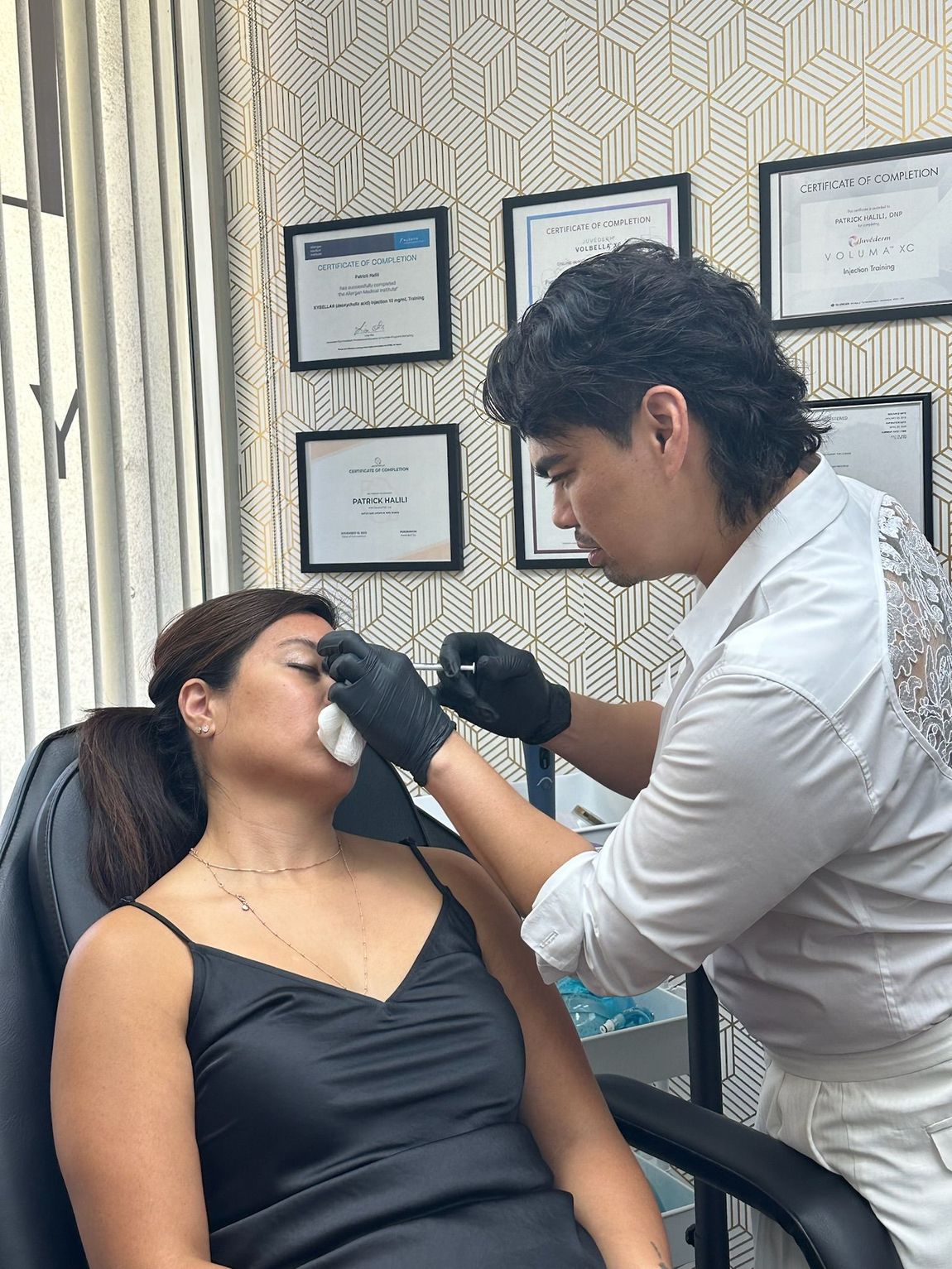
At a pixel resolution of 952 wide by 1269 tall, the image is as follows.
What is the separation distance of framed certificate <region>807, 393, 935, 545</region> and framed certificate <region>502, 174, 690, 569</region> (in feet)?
1.38

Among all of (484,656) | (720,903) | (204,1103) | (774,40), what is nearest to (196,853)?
(204,1103)

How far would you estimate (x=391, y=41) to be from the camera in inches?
91.7

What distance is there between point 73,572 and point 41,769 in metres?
0.74

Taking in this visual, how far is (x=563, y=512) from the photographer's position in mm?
1483

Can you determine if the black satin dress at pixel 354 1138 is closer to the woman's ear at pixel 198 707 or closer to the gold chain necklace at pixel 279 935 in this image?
the gold chain necklace at pixel 279 935

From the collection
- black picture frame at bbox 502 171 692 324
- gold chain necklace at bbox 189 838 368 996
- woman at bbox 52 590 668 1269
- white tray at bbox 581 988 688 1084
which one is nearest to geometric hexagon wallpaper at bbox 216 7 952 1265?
black picture frame at bbox 502 171 692 324

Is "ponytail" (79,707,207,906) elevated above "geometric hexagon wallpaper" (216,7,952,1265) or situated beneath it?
situated beneath

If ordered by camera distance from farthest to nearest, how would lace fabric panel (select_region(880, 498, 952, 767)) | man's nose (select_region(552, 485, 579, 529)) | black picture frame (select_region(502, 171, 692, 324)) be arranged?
1. black picture frame (select_region(502, 171, 692, 324))
2. man's nose (select_region(552, 485, 579, 529))
3. lace fabric panel (select_region(880, 498, 952, 767))

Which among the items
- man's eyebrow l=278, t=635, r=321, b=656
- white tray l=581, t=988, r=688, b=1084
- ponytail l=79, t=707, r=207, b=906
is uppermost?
man's eyebrow l=278, t=635, r=321, b=656

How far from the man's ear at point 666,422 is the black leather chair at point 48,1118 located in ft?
2.42

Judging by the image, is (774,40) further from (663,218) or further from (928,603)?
(928,603)

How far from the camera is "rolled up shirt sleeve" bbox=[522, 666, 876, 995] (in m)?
1.19

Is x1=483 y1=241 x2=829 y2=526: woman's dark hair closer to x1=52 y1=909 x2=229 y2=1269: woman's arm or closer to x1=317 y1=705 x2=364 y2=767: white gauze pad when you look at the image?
x1=317 y1=705 x2=364 y2=767: white gauze pad

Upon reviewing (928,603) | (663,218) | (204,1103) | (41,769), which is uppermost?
(663,218)
